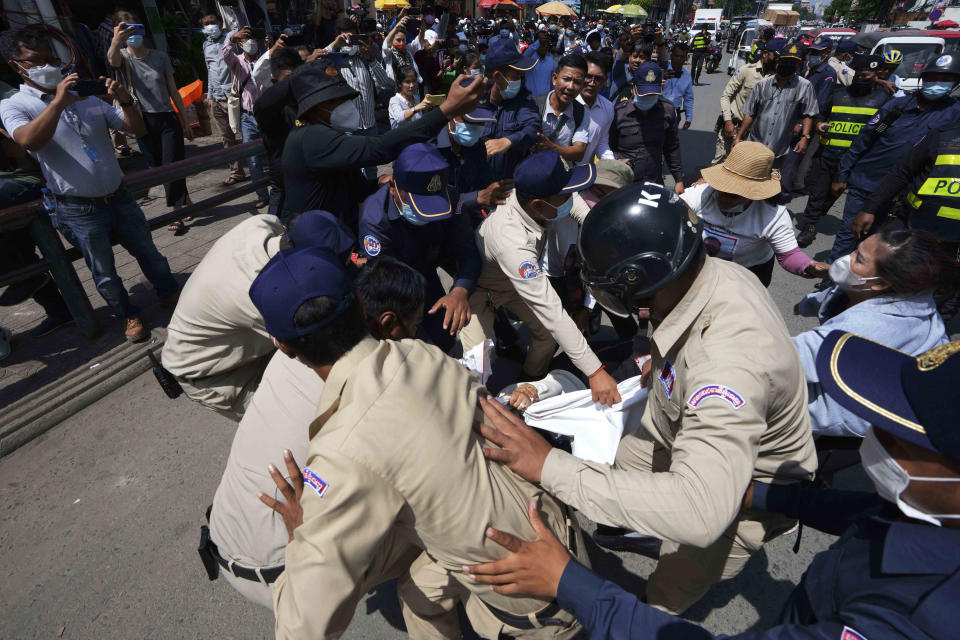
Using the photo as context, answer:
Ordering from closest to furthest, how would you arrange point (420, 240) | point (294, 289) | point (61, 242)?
point (294, 289) → point (420, 240) → point (61, 242)

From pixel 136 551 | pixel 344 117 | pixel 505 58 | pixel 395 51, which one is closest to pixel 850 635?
pixel 136 551

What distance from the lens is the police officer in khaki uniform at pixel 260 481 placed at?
160cm

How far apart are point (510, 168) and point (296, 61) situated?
109 inches

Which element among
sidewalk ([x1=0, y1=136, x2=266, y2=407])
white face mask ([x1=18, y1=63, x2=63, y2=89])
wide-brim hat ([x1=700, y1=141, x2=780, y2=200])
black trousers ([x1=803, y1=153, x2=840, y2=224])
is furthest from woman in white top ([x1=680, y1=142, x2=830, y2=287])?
sidewalk ([x1=0, y1=136, x2=266, y2=407])

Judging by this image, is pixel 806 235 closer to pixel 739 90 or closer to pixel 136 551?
pixel 739 90

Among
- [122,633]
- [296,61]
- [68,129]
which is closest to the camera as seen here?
[122,633]

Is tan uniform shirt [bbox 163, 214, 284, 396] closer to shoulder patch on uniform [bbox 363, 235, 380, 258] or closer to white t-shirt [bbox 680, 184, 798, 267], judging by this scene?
shoulder patch on uniform [bbox 363, 235, 380, 258]

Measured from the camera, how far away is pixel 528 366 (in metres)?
3.54

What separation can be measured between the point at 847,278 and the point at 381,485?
2423 mm

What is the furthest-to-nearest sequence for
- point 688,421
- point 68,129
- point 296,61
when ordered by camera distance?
point 296,61
point 68,129
point 688,421

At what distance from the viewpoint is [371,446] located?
1146mm

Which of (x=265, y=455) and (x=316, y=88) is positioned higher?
(x=316, y=88)

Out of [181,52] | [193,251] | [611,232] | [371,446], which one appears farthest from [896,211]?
[181,52]

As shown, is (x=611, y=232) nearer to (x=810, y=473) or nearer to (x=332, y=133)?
(x=810, y=473)
